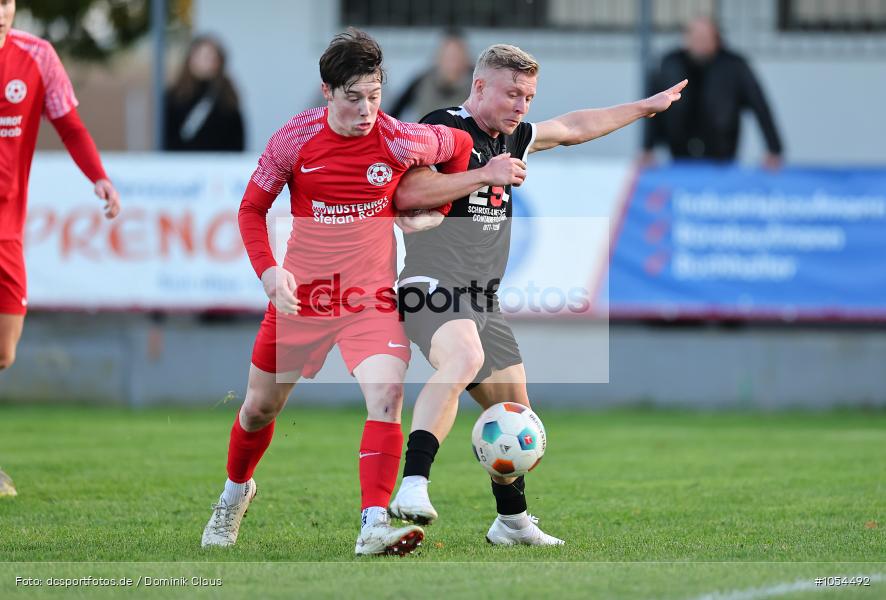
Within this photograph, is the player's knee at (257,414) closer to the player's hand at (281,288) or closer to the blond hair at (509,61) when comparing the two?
the player's hand at (281,288)

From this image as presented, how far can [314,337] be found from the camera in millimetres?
5988

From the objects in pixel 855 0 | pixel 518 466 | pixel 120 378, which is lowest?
pixel 120 378

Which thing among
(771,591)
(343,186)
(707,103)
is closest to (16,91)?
(343,186)

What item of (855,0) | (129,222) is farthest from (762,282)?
(129,222)

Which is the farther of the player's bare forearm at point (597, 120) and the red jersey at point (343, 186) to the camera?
the player's bare forearm at point (597, 120)

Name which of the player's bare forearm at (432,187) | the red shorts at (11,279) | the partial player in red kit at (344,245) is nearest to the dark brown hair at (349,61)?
the partial player in red kit at (344,245)

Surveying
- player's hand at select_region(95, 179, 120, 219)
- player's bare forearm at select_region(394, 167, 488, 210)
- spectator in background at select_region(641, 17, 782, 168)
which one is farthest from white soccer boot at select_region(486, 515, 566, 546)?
spectator in background at select_region(641, 17, 782, 168)

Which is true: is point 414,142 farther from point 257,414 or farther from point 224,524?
point 224,524

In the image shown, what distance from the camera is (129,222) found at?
42.1ft

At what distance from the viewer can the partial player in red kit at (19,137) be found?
294 inches

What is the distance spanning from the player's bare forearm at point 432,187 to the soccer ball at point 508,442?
946mm

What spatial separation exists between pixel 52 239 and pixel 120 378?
147 cm

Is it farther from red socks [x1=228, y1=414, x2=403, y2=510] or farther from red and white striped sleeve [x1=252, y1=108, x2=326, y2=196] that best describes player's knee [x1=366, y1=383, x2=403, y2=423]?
red and white striped sleeve [x1=252, y1=108, x2=326, y2=196]

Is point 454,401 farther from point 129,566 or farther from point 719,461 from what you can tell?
point 719,461
